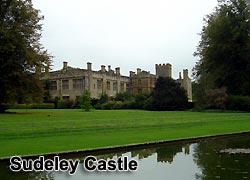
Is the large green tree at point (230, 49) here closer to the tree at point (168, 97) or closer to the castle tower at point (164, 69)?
the tree at point (168, 97)

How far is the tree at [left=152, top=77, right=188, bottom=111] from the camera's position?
53.2 m

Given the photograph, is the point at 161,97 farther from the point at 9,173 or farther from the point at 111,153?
the point at 9,173

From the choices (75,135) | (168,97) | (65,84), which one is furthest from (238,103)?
(65,84)

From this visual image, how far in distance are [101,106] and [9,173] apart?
51746 millimetres

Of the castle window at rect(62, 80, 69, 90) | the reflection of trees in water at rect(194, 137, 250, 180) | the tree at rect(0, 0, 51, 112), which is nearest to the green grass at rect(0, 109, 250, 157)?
the reflection of trees in water at rect(194, 137, 250, 180)

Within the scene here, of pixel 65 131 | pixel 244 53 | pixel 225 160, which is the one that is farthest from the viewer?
pixel 244 53

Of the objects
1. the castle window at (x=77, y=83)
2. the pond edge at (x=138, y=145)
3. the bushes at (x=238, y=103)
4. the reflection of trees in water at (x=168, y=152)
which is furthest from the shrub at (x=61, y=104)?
the reflection of trees in water at (x=168, y=152)

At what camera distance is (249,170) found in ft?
30.9

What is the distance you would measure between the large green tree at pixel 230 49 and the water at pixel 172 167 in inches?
1352

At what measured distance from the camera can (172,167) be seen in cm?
1041

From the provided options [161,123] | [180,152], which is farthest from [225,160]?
[161,123]

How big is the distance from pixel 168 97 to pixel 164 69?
3753 cm

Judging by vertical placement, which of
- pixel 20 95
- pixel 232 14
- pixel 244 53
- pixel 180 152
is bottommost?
pixel 180 152

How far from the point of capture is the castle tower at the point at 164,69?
9012cm
